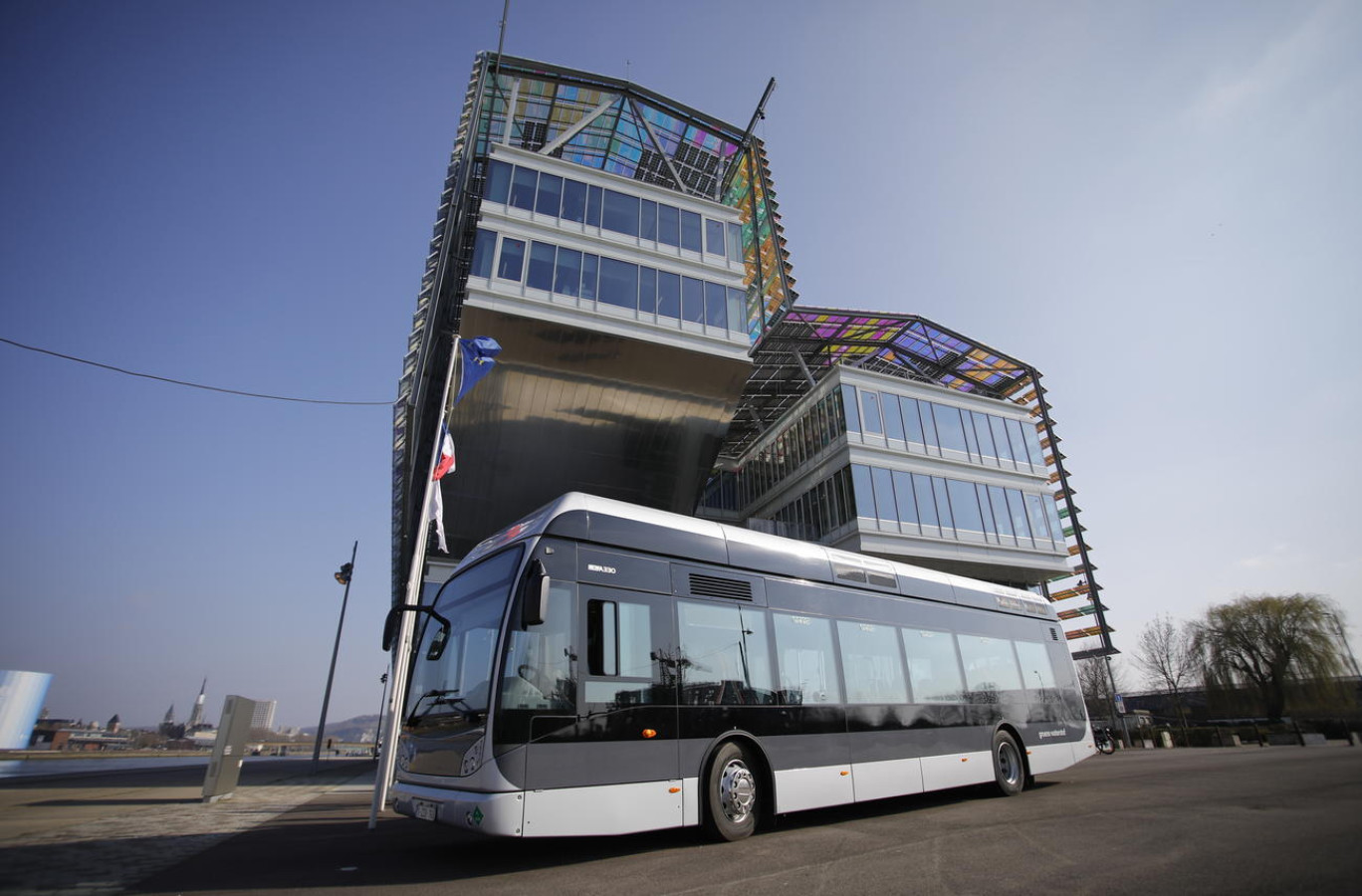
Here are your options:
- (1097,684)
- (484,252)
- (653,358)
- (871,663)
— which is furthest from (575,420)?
(1097,684)

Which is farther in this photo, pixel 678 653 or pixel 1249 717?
pixel 1249 717

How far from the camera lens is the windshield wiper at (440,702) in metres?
5.53

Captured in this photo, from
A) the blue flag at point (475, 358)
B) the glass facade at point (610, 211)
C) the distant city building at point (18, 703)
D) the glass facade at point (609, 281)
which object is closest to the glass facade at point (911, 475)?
the glass facade at point (609, 281)

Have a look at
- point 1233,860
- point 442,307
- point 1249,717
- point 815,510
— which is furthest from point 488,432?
point 1249,717

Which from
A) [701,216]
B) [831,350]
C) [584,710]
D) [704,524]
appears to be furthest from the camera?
[831,350]

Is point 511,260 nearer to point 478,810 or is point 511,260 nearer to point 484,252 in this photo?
point 484,252

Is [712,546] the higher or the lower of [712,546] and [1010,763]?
the higher

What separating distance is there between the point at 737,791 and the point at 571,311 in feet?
63.2

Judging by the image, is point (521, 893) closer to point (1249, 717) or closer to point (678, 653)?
point (678, 653)

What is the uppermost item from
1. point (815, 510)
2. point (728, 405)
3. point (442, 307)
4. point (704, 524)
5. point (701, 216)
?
point (701, 216)

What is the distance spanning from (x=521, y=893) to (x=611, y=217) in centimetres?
2457

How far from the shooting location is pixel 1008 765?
389 inches

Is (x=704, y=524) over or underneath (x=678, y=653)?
over

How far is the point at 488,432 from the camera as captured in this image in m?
24.3
